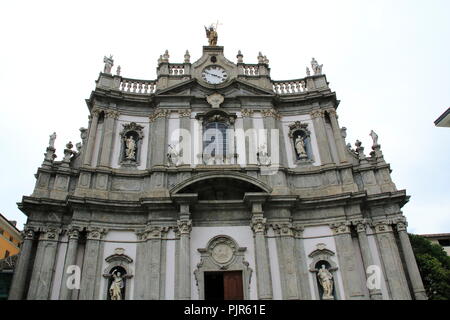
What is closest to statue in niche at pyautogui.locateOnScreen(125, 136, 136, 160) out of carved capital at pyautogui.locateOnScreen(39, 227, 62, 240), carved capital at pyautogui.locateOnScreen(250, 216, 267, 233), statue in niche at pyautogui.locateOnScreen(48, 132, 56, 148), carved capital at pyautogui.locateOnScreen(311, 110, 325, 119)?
statue in niche at pyautogui.locateOnScreen(48, 132, 56, 148)

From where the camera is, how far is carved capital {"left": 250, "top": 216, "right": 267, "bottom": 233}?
47.6 feet

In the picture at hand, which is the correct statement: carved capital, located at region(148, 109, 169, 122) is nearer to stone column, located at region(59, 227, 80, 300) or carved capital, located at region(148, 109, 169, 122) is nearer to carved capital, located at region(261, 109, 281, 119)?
carved capital, located at region(261, 109, 281, 119)

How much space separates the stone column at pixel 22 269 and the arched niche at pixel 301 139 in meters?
11.6

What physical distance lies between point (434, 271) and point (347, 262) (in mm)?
11823

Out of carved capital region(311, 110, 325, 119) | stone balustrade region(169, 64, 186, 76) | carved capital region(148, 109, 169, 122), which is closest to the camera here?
carved capital region(148, 109, 169, 122)

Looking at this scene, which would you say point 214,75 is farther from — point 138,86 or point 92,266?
point 92,266

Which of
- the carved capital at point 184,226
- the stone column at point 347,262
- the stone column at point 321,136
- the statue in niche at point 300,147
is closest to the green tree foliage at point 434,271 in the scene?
the stone column at point 347,262

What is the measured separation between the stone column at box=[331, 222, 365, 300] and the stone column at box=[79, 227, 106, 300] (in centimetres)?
931

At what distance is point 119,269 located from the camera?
46.5ft

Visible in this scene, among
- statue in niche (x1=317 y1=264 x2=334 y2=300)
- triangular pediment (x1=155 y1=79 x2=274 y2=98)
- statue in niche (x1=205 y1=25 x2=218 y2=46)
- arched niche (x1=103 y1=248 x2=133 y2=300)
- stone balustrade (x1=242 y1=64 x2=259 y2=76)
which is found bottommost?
statue in niche (x1=317 y1=264 x2=334 y2=300)
